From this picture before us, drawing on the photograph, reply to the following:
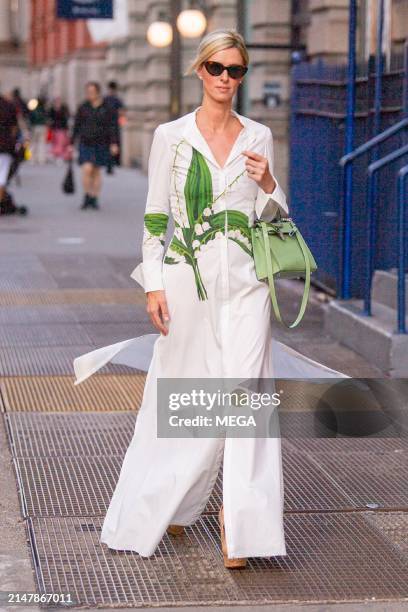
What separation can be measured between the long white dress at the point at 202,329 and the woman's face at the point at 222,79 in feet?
0.52

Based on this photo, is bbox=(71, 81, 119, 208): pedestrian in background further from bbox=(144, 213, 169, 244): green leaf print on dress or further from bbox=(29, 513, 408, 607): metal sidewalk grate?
bbox=(144, 213, 169, 244): green leaf print on dress

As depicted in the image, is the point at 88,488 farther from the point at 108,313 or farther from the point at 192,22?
the point at 192,22

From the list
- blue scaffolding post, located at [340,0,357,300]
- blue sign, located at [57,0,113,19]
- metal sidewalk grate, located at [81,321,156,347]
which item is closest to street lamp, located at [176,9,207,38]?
blue sign, located at [57,0,113,19]

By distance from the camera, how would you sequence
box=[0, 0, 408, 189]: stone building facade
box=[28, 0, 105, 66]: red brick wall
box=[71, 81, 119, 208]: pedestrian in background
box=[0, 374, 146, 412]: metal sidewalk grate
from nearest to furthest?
box=[0, 374, 146, 412]: metal sidewalk grate < box=[0, 0, 408, 189]: stone building facade < box=[71, 81, 119, 208]: pedestrian in background < box=[28, 0, 105, 66]: red brick wall

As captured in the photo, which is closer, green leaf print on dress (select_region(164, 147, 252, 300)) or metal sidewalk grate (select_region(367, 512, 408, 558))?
green leaf print on dress (select_region(164, 147, 252, 300))

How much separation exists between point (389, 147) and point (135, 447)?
5.70m

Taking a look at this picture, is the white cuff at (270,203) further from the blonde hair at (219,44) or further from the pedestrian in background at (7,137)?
the pedestrian in background at (7,137)

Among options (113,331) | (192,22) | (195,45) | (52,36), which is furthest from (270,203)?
(52,36)

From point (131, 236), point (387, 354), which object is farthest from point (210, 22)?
point (387, 354)

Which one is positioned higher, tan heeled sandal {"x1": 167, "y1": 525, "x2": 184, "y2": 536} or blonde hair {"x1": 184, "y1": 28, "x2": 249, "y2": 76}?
blonde hair {"x1": 184, "y1": 28, "x2": 249, "y2": 76}

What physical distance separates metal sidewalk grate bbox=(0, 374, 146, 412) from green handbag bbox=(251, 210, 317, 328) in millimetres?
2984

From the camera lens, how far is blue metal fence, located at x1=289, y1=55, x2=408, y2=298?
10227mm

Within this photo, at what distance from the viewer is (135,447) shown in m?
5.17

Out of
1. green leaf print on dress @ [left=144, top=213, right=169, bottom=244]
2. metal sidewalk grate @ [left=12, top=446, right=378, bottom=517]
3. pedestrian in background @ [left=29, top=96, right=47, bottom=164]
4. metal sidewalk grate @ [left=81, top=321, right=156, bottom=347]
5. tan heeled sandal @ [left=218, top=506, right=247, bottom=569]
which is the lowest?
pedestrian in background @ [left=29, top=96, right=47, bottom=164]
